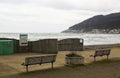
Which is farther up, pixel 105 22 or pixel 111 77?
pixel 105 22

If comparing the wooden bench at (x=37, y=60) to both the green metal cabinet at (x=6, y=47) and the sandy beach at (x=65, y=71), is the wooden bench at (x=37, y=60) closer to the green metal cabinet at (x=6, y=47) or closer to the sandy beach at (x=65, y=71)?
the sandy beach at (x=65, y=71)

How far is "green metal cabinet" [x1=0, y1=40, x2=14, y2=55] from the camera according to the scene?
22.6m

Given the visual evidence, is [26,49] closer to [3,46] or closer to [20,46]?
[20,46]

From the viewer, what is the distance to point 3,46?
74.3 feet

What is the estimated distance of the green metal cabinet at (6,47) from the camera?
Result: 22.6 metres

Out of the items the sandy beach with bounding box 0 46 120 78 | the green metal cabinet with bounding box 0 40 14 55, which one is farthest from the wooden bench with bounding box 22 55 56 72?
the green metal cabinet with bounding box 0 40 14 55

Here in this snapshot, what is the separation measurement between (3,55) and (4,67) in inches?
266

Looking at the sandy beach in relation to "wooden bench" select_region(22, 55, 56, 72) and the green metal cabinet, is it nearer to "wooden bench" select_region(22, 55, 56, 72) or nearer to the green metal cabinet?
"wooden bench" select_region(22, 55, 56, 72)

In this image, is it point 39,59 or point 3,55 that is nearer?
point 39,59

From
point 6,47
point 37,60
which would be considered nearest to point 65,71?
point 37,60

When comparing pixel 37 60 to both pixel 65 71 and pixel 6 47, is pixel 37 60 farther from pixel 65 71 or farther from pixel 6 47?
pixel 6 47

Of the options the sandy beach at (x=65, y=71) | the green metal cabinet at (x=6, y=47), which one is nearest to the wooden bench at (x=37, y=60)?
the sandy beach at (x=65, y=71)

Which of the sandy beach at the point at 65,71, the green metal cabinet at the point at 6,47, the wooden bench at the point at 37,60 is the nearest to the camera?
the sandy beach at the point at 65,71

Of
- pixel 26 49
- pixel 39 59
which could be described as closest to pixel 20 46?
pixel 26 49
